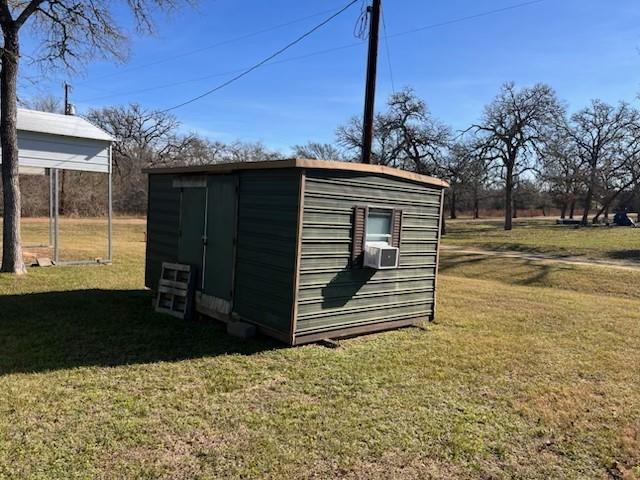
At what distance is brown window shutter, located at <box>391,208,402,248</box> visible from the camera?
647 cm

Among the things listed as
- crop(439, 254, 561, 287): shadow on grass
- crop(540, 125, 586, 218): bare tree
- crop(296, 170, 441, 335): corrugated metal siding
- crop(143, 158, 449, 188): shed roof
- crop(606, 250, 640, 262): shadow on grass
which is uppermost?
crop(540, 125, 586, 218): bare tree

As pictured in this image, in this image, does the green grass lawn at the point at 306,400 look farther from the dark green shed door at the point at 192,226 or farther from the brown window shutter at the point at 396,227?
the brown window shutter at the point at 396,227

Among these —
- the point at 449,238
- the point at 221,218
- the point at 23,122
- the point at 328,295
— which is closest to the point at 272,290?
the point at 328,295

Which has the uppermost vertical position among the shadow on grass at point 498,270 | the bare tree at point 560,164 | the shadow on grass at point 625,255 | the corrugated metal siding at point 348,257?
the bare tree at point 560,164

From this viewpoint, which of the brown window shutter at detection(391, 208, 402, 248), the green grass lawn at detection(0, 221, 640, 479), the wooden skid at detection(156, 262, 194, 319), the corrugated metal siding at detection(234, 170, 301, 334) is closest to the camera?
the green grass lawn at detection(0, 221, 640, 479)

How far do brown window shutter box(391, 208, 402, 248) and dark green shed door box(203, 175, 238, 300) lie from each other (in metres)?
2.09

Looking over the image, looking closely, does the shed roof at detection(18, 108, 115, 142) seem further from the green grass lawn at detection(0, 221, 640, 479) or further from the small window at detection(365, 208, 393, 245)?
the small window at detection(365, 208, 393, 245)

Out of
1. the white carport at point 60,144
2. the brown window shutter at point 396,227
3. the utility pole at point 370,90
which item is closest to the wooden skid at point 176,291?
the brown window shutter at point 396,227

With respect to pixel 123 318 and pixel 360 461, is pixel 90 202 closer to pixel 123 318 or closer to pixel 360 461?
pixel 123 318

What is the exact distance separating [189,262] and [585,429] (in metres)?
5.25

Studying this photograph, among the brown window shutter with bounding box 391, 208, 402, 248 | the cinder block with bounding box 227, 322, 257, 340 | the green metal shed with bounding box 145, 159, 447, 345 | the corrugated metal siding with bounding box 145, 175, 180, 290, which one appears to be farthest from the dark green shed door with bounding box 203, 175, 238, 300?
the brown window shutter with bounding box 391, 208, 402, 248

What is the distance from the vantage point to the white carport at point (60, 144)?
1062 centimetres

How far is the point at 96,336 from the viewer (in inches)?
226

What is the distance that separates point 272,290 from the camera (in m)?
5.66
